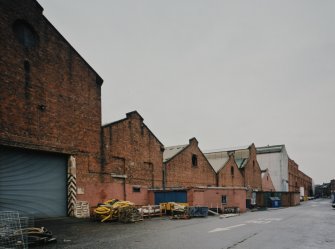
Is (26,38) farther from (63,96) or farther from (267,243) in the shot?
(267,243)

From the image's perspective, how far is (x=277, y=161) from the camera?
66.2 m

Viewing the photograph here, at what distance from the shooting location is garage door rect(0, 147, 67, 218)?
1605 cm

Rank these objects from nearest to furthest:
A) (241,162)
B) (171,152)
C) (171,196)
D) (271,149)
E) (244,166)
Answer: (171,196) < (171,152) < (244,166) < (241,162) < (271,149)

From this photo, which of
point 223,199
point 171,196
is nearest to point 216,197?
point 223,199

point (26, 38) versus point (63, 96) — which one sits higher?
point (26, 38)

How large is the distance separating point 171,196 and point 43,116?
11677 mm

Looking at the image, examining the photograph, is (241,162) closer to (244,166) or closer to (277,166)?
(244,166)

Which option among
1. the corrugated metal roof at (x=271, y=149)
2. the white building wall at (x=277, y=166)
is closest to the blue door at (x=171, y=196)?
the white building wall at (x=277, y=166)

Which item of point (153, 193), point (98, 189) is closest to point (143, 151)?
point (153, 193)

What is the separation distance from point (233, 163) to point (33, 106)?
31251 mm

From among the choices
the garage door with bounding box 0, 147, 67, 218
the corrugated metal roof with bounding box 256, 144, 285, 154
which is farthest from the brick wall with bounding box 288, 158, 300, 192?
the garage door with bounding box 0, 147, 67, 218

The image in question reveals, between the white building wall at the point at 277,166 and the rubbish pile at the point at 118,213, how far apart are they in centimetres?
5335

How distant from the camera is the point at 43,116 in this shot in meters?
18.1

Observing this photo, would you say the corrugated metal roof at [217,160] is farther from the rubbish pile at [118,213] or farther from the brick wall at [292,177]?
the brick wall at [292,177]
